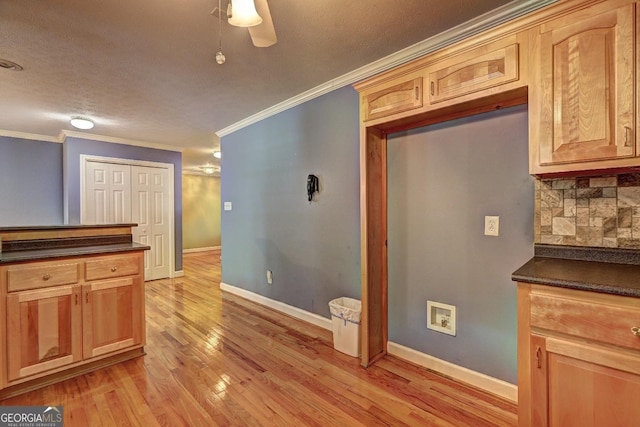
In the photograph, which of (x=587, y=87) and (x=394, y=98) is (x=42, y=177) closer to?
(x=394, y=98)

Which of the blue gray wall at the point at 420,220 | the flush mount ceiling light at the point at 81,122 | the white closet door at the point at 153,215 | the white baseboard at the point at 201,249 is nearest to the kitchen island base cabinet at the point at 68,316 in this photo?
the blue gray wall at the point at 420,220

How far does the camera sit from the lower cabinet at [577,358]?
1.12 meters

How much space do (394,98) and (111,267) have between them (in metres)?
2.45

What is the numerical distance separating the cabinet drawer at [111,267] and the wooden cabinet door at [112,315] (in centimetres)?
5

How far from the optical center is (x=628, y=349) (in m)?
1.11

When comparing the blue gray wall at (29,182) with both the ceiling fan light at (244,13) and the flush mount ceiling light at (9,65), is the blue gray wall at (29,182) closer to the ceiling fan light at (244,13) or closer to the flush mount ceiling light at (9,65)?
the flush mount ceiling light at (9,65)

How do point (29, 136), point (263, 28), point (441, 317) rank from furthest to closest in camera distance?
point (29, 136) < point (441, 317) < point (263, 28)

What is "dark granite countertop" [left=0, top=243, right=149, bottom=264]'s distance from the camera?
194 cm

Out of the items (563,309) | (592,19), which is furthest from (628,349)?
(592,19)

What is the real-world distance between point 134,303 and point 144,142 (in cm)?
359

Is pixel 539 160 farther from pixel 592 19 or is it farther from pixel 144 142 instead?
pixel 144 142

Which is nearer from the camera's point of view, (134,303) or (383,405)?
(383,405)

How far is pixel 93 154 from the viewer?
463 cm

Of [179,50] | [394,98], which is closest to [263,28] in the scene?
[394,98]
